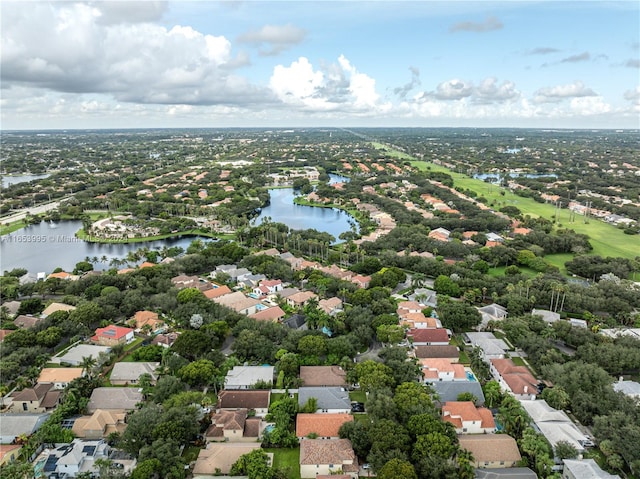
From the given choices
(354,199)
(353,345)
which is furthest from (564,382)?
(354,199)

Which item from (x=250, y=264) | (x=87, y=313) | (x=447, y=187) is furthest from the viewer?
(x=447, y=187)

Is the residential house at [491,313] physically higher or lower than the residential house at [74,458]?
higher

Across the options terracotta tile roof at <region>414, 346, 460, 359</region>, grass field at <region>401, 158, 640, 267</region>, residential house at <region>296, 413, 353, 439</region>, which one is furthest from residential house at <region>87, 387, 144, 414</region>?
grass field at <region>401, 158, 640, 267</region>

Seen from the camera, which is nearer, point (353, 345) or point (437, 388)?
point (437, 388)

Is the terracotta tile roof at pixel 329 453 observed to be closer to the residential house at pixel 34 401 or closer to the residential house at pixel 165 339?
the residential house at pixel 165 339

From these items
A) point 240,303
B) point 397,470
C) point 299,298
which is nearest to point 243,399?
point 397,470

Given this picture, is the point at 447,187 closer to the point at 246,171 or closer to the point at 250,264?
the point at 246,171

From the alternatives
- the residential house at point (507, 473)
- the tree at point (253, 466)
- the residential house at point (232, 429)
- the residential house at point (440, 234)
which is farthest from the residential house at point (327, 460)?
the residential house at point (440, 234)
